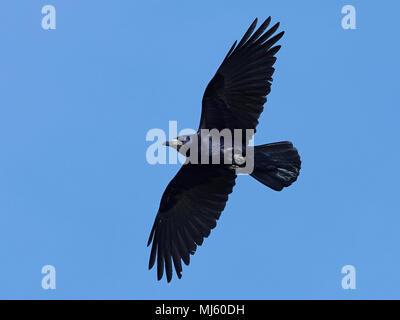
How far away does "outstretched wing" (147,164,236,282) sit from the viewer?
504 inches

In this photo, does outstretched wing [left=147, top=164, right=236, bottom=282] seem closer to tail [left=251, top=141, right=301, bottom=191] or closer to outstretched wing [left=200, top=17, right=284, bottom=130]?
tail [left=251, top=141, right=301, bottom=191]

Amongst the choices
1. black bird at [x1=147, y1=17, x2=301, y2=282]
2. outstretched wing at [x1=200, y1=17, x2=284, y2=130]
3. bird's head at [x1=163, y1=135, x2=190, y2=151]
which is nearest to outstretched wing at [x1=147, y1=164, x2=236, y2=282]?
black bird at [x1=147, y1=17, x2=301, y2=282]

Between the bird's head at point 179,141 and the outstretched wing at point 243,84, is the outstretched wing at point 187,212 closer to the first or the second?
the bird's head at point 179,141

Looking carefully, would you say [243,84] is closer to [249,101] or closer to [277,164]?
[249,101]

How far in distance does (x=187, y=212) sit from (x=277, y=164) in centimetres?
167

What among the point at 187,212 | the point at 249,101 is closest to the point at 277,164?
the point at 249,101

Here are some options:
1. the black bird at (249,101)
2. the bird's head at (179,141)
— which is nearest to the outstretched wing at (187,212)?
the black bird at (249,101)

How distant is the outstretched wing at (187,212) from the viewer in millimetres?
12797

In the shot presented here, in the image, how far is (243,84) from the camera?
1224 cm

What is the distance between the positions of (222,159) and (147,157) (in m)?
1.11

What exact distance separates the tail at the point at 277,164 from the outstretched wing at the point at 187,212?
526 mm

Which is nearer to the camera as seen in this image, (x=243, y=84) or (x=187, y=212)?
(x=243, y=84)

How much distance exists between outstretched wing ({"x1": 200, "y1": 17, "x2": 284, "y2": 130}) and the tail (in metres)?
0.43

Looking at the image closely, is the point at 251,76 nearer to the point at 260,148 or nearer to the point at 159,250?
the point at 260,148
